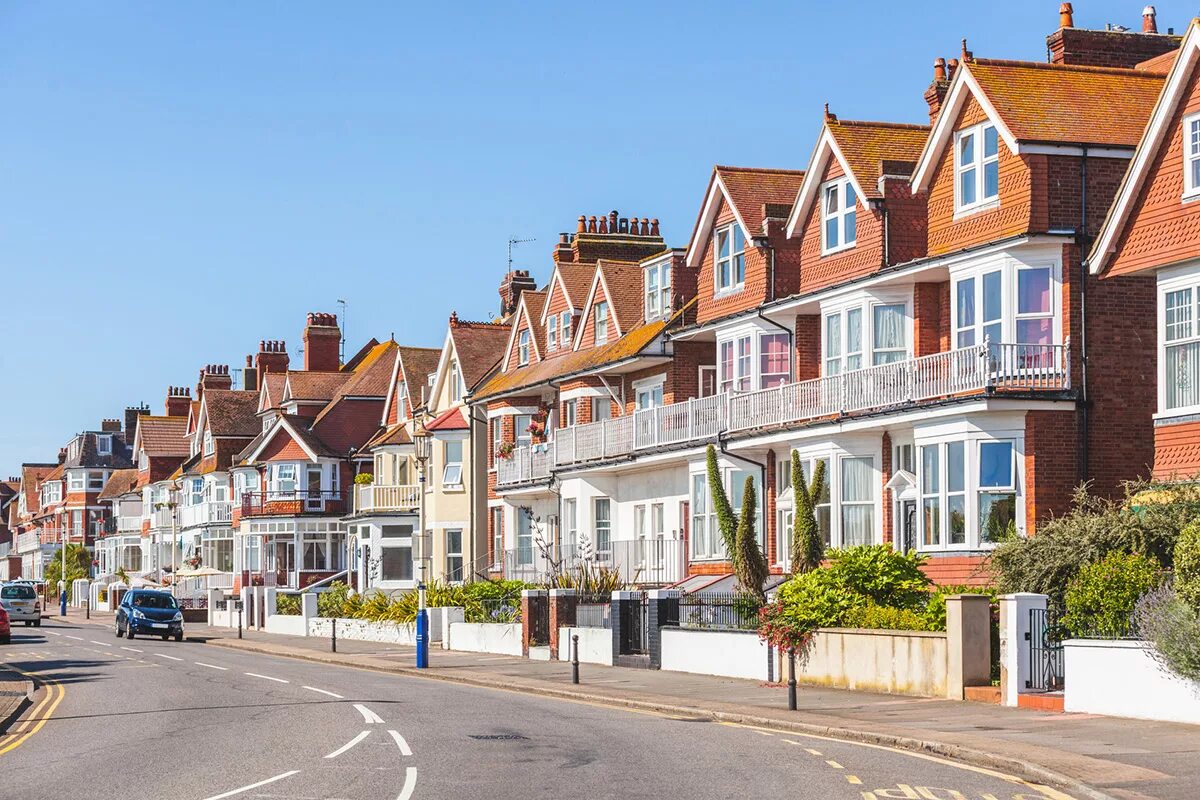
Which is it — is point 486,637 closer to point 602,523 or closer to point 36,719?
point 602,523

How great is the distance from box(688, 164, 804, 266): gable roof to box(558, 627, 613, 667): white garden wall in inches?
419

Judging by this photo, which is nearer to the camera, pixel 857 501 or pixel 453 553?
pixel 857 501

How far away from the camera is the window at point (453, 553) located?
62031mm

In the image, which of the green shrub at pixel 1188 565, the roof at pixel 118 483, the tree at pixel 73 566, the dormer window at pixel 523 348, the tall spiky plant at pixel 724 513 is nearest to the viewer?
the green shrub at pixel 1188 565

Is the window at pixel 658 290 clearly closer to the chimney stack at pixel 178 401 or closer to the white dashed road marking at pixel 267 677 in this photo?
the white dashed road marking at pixel 267 677

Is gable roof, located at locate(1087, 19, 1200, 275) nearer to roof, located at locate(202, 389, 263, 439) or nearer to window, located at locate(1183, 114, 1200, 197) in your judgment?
window, located at locate(1183, 114, 1200, 197)

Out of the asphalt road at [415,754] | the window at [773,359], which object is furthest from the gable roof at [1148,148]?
the window at [773,359]

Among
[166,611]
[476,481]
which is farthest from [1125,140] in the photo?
[166,611]

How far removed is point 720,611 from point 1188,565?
1323cm

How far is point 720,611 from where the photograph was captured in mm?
33625

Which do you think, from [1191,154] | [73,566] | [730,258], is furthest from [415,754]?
[73,566]

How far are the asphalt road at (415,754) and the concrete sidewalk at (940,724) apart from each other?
0.55m

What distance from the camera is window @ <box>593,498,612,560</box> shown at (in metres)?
50.2

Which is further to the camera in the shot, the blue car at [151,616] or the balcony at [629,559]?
the blue car at [151,616]
